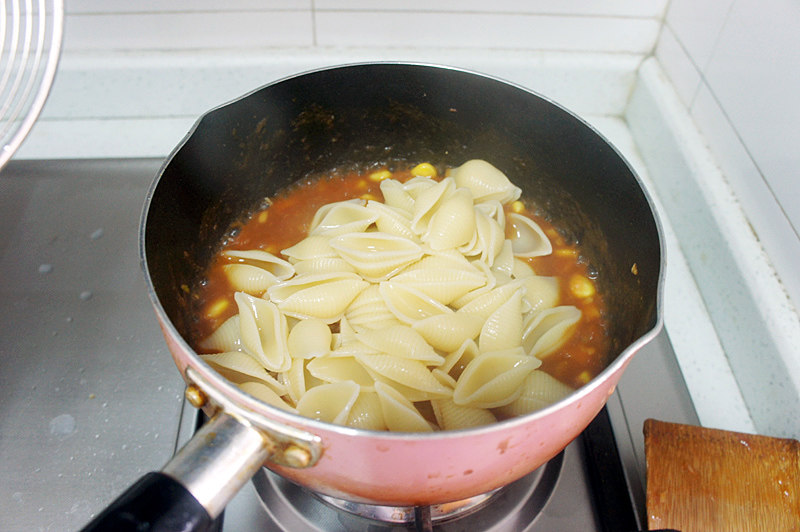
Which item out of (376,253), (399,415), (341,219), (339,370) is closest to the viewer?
(399,415)

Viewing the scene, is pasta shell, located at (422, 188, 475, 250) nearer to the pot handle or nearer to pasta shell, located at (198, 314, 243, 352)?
pasta shell, located at (198, 314, 243, 352)

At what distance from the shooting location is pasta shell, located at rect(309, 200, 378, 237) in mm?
951

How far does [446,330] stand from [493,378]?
0.30 feet

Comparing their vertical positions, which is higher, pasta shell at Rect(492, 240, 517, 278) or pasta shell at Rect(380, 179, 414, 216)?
pasta shell at Rect(380, 179, 414, 216)

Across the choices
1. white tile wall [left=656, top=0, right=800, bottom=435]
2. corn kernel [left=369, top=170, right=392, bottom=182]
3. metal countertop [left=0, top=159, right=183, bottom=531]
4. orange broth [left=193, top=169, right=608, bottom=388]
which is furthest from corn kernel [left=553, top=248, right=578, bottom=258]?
metal countertop [left=0, top=159, right=183, bottom=531]

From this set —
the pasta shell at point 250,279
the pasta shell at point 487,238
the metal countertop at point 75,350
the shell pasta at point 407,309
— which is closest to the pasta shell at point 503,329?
the shell pasta at point 407,309

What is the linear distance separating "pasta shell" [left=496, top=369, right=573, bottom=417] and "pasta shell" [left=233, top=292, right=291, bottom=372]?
0.28 metres

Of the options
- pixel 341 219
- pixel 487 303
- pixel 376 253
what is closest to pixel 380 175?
pixel 341 219

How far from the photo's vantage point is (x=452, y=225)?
0.90 m

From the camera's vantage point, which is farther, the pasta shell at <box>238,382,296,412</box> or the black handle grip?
the pasta shell at <box>238,382,296,412</box>

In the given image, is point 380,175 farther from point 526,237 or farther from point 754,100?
point 754,100

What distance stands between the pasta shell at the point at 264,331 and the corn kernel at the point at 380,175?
1.14 ft

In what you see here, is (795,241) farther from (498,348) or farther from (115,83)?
(115,83)

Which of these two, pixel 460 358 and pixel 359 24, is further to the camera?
pixel 359 24
